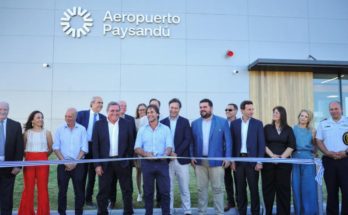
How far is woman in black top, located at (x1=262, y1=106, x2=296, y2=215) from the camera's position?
5879 millimetres

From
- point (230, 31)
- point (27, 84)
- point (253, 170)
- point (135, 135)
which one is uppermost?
point (230, 31)

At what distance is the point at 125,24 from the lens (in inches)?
506

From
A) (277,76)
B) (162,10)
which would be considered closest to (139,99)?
(162,10)

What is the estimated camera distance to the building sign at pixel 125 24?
41.4 feet

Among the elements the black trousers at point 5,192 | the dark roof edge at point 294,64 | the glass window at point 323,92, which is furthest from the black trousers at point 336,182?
the glass window at point 323,92

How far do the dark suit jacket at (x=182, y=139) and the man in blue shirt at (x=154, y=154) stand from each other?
373 millimetres

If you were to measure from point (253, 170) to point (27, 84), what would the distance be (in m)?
9.34

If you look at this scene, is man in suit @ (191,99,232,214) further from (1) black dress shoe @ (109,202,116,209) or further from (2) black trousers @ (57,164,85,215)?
(2) black trousers @ (57,164,85,215)

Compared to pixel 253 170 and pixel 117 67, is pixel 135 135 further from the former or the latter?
pixel 117 67

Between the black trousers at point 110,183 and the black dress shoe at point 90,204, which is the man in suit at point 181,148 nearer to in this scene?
the black trousers at point 110,183

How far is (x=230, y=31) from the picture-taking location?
13398mm

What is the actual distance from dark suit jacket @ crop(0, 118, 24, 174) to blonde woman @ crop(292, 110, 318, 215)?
4.52 metres

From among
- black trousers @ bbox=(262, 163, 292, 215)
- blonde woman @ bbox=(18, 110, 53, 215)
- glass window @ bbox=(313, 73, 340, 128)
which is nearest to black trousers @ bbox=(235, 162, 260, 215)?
black trousers @ bbox=(262, 163, 292, 215)

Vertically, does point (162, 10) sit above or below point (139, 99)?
above
